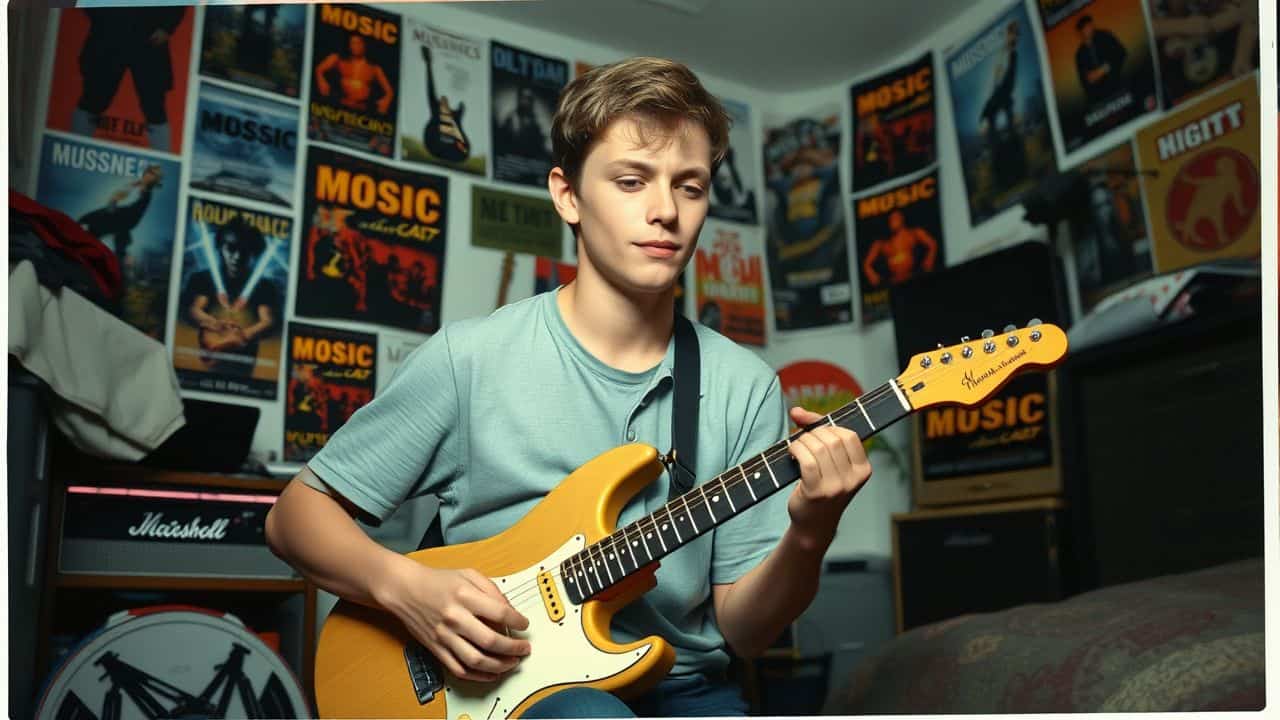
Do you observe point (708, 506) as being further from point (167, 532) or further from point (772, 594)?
point (167, 532)

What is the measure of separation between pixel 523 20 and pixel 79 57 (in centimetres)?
121

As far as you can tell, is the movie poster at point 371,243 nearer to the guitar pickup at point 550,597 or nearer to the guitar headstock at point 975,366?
the guitar pickup at point 550,597

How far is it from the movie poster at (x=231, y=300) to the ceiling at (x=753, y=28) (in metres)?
0.95

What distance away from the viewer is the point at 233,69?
2.76m

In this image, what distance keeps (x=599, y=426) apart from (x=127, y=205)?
1827 millimetres

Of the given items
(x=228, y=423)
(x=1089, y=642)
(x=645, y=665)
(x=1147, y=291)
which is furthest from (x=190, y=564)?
(x=1147, y=291)

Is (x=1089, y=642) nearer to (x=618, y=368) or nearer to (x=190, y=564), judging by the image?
(x=618, y=368)

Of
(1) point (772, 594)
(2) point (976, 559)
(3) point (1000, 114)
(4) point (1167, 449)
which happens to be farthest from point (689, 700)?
(3) point (1000, 114)

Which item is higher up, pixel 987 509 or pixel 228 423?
pixel 228 423

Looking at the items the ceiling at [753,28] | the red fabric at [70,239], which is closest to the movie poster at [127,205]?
the red fabric at [70,239]

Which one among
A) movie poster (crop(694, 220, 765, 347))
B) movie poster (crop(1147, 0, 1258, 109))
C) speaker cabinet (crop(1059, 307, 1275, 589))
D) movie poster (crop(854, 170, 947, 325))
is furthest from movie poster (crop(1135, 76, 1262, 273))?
movie poster (crop(694, 220, 765, 347))

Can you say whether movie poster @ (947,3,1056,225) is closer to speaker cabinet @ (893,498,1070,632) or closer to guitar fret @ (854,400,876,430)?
speaker cabinet @ (893,498,1070,632)

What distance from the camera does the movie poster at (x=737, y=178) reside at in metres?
3.49

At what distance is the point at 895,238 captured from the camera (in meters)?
3.34
